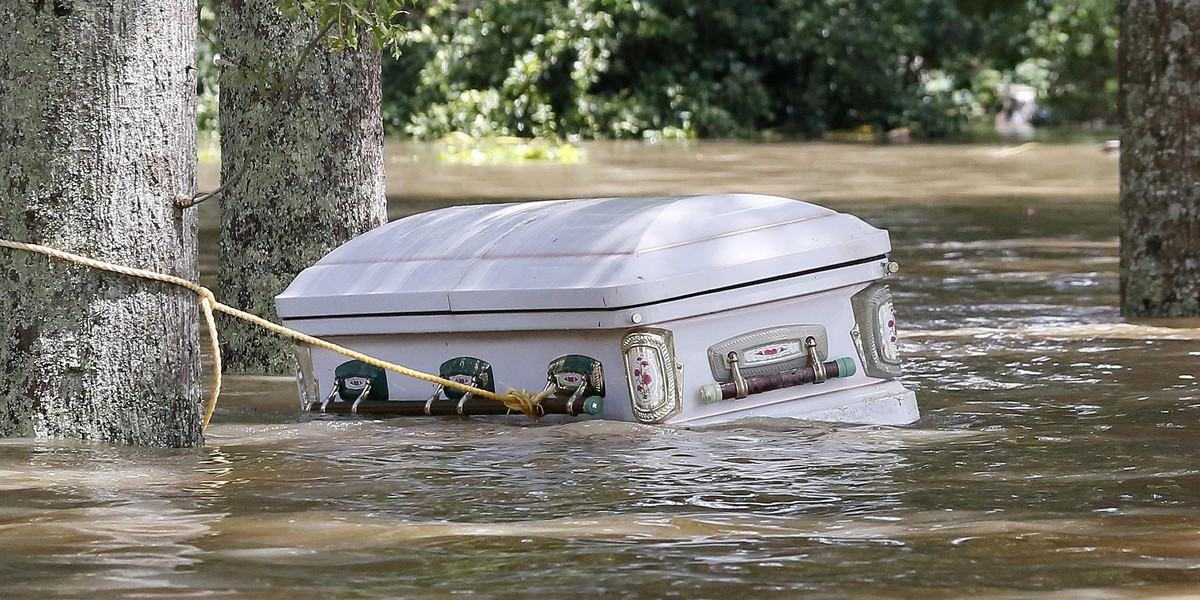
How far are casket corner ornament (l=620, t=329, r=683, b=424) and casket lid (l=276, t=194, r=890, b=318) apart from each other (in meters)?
0.14

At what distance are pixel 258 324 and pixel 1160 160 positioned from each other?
501 centimetres

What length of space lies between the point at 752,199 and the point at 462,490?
1.90 m

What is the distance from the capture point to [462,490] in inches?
197

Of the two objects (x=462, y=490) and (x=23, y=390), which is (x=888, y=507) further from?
(x=23, y=390)

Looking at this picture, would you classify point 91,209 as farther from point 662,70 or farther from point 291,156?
point 662,70

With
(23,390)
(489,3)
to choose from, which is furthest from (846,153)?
(23,390)

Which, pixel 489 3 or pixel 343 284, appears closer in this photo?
pixel 343 284

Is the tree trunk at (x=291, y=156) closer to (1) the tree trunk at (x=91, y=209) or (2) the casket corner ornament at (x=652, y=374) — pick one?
(1) the tree trunk at (x=91, y=209)

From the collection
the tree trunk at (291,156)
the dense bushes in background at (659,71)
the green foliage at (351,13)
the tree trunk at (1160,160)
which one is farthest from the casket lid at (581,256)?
the dense bushes in background at (659,71)

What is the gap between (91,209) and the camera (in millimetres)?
5449

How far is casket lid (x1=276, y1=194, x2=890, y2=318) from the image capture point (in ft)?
19.2

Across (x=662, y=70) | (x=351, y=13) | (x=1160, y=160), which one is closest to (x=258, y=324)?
(x=351, y=13)

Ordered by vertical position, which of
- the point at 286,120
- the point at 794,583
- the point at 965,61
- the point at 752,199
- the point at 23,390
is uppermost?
the point at 965,61

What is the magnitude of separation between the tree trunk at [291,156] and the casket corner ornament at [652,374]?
226 cm
